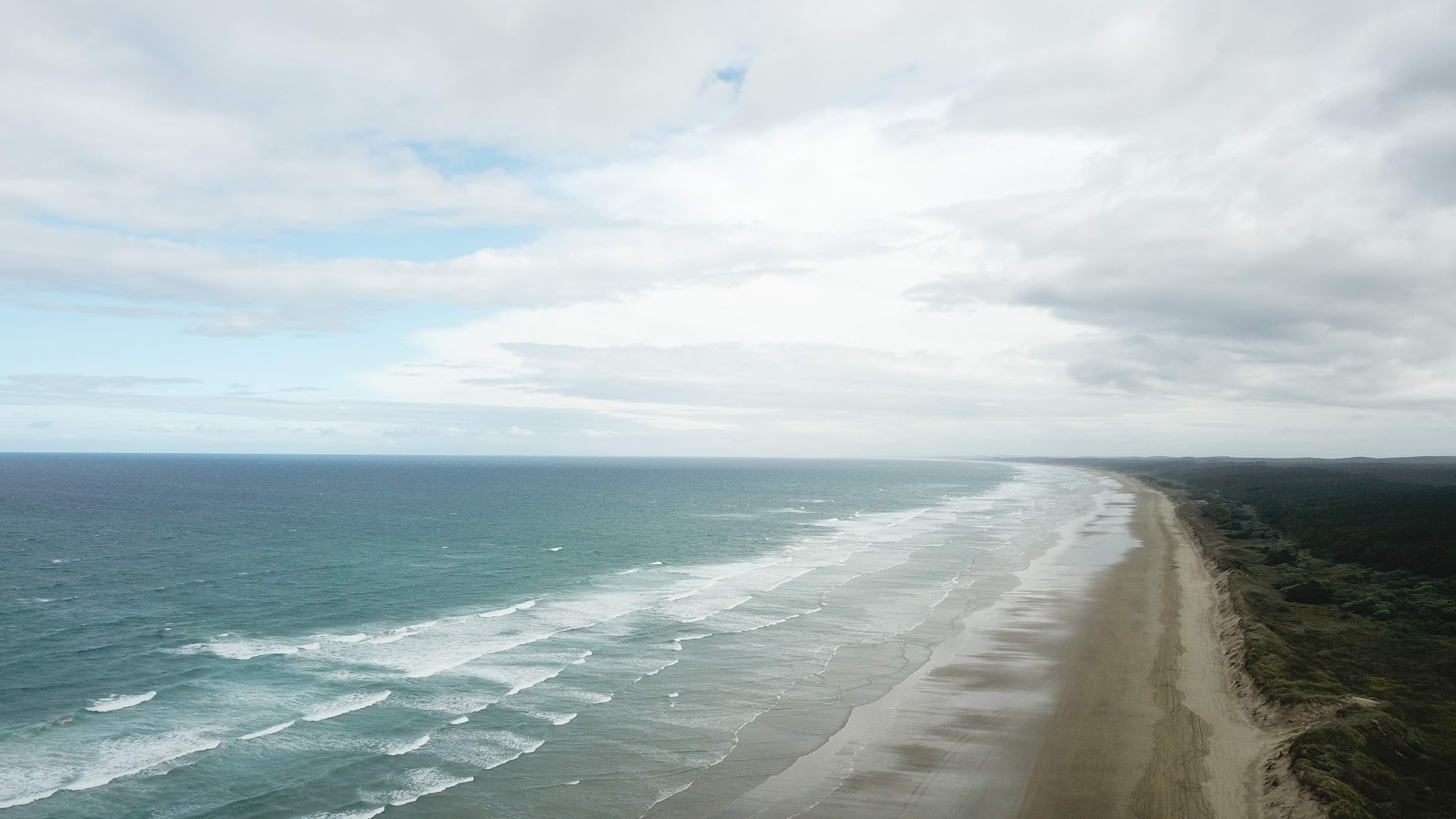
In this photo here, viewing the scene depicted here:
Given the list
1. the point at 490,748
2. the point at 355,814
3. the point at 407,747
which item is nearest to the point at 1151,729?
the point at 490,748

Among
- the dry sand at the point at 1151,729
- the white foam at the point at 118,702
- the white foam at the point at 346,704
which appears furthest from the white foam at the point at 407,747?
the dry sand at the point at 1151,729

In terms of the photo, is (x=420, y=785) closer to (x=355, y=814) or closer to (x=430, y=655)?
(x=355, y=814)

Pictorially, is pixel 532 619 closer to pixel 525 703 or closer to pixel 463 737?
pixel 525 703

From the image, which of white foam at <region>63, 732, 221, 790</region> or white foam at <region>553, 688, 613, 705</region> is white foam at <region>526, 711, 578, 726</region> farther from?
white foam at <region>63, 732, 221, 790</region>

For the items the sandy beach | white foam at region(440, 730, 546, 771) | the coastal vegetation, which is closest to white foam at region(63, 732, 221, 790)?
white foam at region(440, 730, 546, 771)

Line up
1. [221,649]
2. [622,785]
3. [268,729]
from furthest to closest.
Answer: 1. [221,649]
2. [268,729]
3. [622,785]

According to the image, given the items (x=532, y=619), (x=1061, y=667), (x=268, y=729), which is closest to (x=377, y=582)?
(x=532, y=619)

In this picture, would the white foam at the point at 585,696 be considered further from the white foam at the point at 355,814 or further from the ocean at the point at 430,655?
the white foam at the point at 355,814
